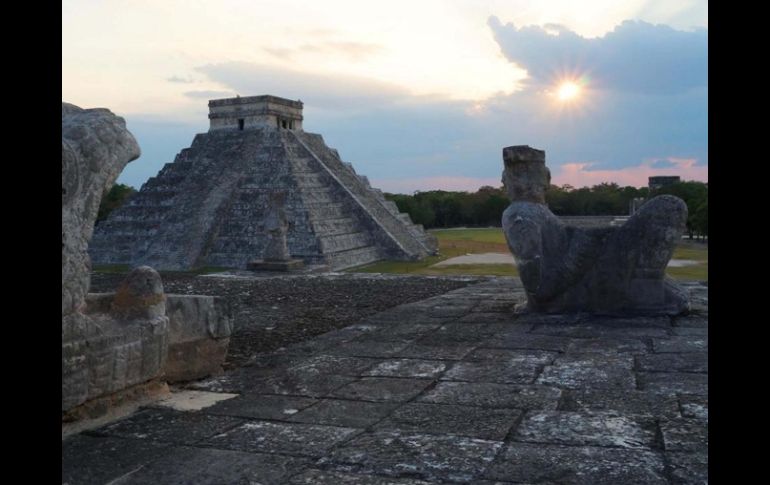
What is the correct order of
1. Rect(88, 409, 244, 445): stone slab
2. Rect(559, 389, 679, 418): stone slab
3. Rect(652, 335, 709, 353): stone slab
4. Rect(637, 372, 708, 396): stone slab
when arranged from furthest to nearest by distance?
Rect(652, 335, 709, 353): stone slab < Rect(637, 372, 708, 396): stone slab < Rect(559, 389, 679, 418): stone slab < Rect(88, 409, 244, 445): stone slab

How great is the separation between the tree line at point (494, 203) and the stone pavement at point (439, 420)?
2242 cm

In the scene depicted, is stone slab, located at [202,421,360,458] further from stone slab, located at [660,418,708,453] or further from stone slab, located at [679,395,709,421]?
stone slab, located at [679,395,709,421]

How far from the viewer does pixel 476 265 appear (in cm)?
1927

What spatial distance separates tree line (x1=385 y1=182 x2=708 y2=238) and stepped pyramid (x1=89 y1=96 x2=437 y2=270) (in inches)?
297

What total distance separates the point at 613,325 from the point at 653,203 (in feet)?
4.54

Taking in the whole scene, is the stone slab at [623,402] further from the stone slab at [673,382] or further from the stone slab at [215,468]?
the stone slab at [215,468]

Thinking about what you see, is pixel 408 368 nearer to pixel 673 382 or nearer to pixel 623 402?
pixel 623 402

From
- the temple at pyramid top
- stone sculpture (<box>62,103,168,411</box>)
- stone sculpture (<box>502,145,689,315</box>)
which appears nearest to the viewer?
stone sculpture (<box>62,103,168,411</box>)

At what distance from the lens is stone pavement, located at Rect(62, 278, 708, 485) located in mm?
3078

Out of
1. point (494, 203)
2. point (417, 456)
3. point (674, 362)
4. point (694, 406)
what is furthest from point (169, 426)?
point (494, 203)

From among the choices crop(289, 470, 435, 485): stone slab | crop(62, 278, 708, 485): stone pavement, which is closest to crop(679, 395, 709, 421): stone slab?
crop(62, 278, 708, 485): stone pavement

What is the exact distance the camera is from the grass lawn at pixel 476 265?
16.1 meters

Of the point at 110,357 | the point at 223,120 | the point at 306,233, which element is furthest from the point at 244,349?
the point at 223,120

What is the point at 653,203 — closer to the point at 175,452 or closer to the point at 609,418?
the point at 609,418
